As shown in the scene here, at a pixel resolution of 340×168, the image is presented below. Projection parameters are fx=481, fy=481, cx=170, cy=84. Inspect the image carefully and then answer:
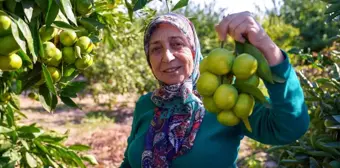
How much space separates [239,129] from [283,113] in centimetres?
35

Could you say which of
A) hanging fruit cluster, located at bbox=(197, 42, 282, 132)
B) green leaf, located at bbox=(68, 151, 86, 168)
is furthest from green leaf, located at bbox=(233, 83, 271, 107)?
green leaf, located at bbox=(68, 151, 86, 168)

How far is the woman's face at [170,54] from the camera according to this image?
5.48ft

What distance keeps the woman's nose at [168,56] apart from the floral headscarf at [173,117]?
9 centimetres

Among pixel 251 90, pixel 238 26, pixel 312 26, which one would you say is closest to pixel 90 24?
pixel 238 26

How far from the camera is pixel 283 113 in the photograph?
1.25 m

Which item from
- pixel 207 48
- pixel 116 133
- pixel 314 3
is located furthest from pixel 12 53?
pixel 314 3

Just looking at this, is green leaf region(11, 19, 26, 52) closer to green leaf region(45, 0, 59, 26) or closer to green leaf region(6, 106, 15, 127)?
green leaf region(45, 0, 59, 26)

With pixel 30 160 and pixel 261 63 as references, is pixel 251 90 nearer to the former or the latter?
pixel 261 63

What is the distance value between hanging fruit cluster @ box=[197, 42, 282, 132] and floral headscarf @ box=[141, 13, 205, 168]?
1.97 ft

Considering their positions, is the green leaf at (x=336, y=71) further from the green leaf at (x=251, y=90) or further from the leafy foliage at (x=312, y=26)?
the leafy foliage at (x=312, y=26)

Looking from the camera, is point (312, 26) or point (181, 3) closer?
point (181, 3)

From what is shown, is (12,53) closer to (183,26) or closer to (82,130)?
(183,26)

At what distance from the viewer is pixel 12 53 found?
1.07 m

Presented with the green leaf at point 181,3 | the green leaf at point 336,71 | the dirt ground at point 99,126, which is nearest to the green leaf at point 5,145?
the green leaf at point 181,3
